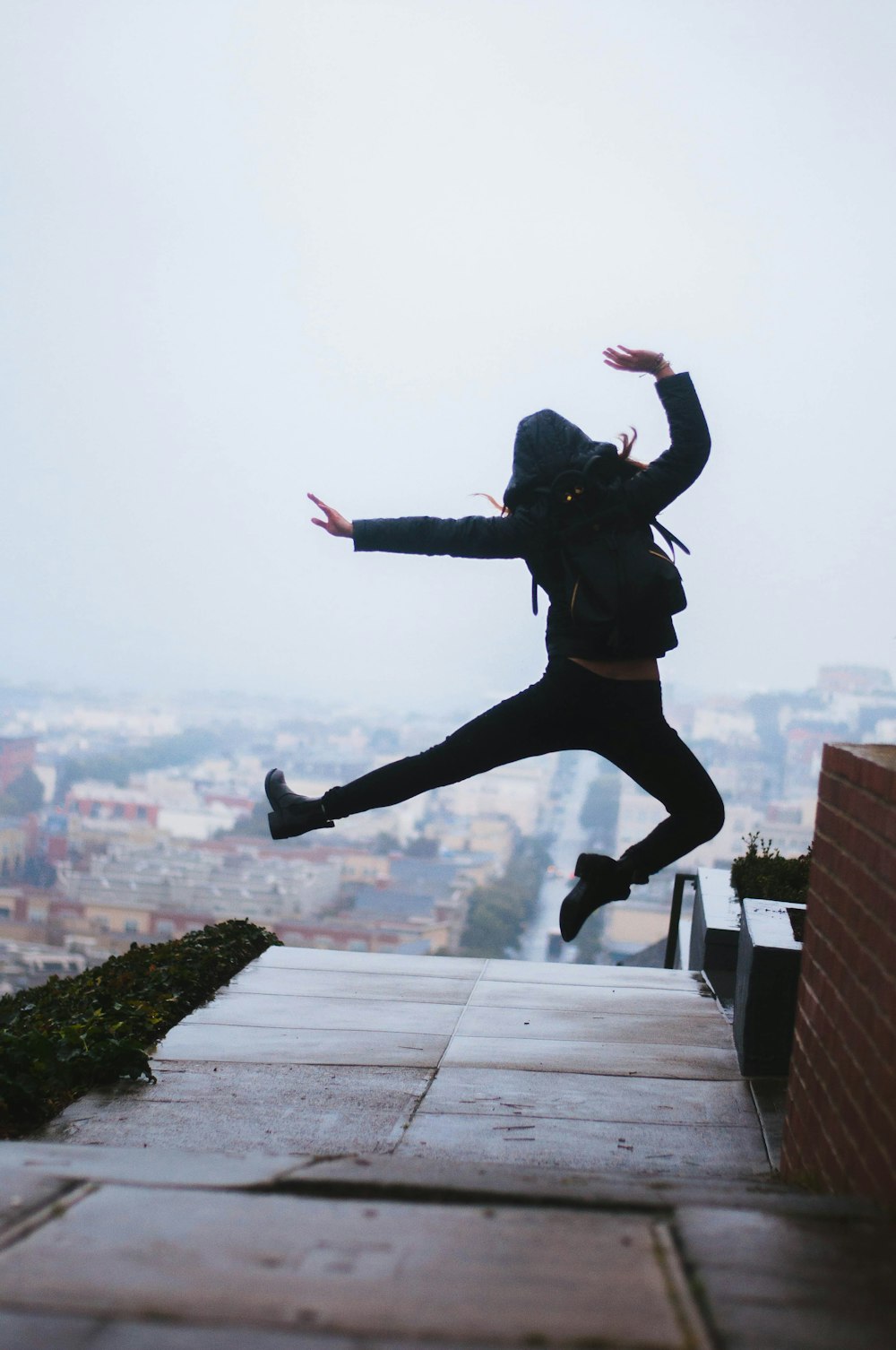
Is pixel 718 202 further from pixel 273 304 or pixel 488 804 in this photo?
pixel 273 304

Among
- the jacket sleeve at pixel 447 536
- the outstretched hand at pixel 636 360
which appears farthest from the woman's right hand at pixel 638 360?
the jacket sleeve at pixel 447 536

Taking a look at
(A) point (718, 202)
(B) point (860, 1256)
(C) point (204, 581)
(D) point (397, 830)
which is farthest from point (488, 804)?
(C) point (204, 581)

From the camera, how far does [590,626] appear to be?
4.32 meters

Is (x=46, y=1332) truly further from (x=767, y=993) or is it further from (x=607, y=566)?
(x=767, y=993)

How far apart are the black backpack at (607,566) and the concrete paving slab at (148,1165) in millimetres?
2371

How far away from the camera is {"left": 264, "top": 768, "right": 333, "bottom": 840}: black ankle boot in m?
4.85

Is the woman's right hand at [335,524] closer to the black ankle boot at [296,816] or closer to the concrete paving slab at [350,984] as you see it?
the black ankle boot at [296,816]

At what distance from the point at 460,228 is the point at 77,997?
3683cm

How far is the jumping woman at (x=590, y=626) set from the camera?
435cm

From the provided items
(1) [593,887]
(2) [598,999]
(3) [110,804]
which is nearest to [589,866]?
(1) [593,887]

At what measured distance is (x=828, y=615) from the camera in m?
38.7

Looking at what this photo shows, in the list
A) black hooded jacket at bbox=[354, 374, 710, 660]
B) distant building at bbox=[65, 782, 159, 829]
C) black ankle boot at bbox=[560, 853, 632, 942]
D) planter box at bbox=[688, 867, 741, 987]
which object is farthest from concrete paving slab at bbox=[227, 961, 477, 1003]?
distant building at bbox=[65, 782, 159, 829]

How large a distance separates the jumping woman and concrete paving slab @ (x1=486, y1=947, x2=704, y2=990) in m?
1.90

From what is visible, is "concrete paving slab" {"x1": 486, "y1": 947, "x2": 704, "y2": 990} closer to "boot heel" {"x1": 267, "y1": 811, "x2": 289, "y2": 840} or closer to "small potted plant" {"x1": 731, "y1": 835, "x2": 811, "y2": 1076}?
"small potted plant" {"x1": 731, "y1": 835, "x2": 811, "y2": 1076}
